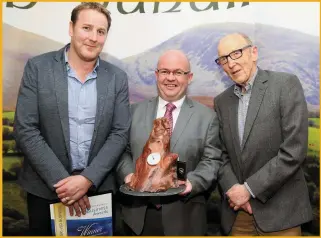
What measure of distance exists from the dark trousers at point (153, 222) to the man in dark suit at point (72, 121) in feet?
1.35

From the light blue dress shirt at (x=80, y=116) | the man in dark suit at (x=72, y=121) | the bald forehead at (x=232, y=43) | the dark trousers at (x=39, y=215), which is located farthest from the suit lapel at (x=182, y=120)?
the dark trousers at (x=39, y=215)

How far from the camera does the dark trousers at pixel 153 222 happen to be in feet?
9.29

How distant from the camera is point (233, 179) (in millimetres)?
2912

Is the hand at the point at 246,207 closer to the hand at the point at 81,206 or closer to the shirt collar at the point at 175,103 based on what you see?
the shirt collar at the point at 175,103

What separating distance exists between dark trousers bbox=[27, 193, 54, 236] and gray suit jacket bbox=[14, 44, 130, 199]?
0.20ft

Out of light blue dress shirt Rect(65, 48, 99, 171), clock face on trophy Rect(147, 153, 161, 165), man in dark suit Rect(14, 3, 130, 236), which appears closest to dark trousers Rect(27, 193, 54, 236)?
man in dark suit Rect(14, 3, 130, 236)

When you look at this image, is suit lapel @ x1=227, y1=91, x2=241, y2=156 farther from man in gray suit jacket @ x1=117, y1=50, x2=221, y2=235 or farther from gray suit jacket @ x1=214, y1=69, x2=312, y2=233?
man in gray suit jacket @ x1=117, y1=50, x2=221, y2=235

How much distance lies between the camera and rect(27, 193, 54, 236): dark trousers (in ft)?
9.50

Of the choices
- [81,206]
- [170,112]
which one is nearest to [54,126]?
[81,206]

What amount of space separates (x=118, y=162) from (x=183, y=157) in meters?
0.50

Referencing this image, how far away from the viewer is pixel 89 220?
281 centimetres

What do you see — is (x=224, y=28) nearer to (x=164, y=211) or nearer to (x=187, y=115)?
(x=187, y=115)

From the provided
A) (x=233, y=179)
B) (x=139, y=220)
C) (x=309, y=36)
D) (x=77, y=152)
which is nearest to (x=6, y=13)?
(x=77, y=152)

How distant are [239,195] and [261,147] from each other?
1.23 feet
